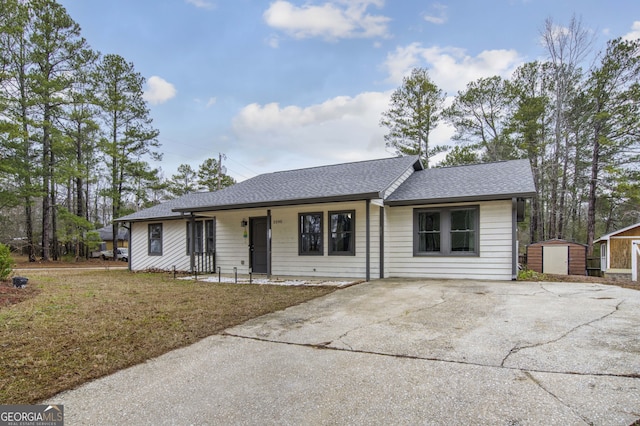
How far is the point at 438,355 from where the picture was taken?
11.3ft

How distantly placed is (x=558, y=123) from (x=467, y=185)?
13.9 m

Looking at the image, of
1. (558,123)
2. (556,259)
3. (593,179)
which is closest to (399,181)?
(556,259)

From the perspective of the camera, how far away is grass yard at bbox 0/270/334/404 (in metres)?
3.14

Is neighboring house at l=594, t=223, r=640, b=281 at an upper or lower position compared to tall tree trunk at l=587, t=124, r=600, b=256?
lower

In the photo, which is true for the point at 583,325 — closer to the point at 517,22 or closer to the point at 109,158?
the point at 517,22

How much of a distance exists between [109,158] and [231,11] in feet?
57.8

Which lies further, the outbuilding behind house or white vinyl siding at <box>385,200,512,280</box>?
the outbuilding behind house

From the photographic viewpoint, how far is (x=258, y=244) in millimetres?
11805

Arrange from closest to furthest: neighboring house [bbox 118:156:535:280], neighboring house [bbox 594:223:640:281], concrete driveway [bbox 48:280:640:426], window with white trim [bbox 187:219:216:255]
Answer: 1. concrete driveway [bbox 48:280:640:426]
2. neighboring house [bbox 118:156:535:280]
3. window with white trim [bbox 187:219:216:255]
4. neighboring house [bbox 594:223:640:281]

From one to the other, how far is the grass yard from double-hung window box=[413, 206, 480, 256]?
3278 mm

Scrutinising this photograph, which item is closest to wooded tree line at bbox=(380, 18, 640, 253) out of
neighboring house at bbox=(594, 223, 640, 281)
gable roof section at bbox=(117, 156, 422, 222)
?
neighboring house at bbox=(594, 223, 640, 281)

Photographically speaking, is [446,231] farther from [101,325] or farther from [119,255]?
[119,255]

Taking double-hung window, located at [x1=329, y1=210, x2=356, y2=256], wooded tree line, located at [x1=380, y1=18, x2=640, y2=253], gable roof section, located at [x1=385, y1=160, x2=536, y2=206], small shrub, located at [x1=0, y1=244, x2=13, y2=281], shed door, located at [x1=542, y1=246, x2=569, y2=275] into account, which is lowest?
shed door, located at [x1=542, y1=246, x2=569, y2=275]

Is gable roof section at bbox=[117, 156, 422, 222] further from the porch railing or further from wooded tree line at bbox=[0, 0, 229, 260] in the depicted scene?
wooded tree line at bbox=[0, 0, 229, 260]
